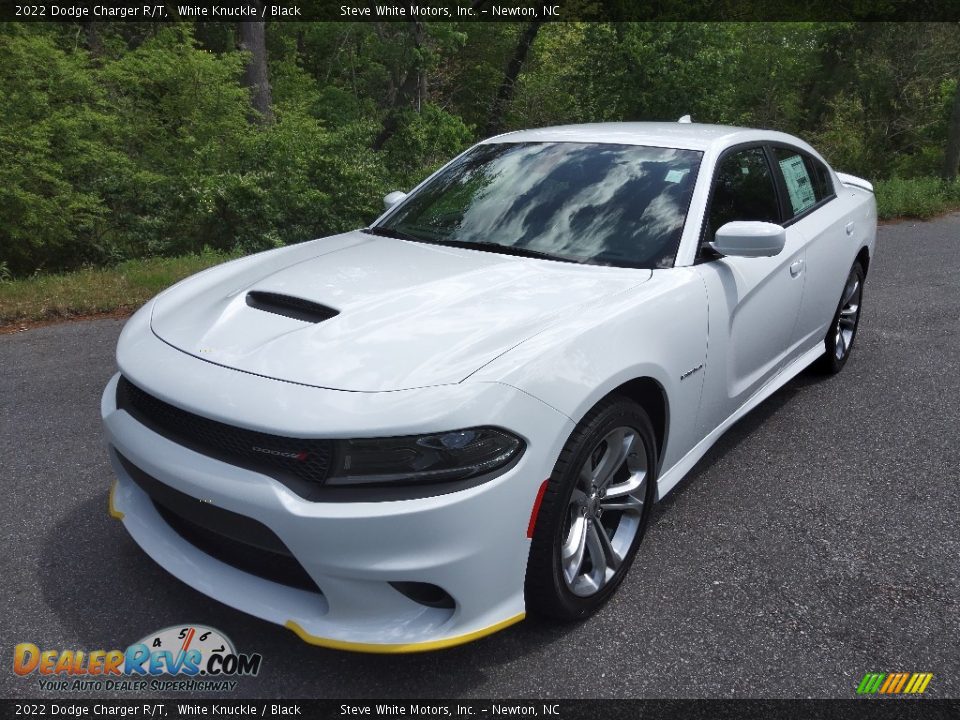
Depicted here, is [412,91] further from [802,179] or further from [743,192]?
[743,192]

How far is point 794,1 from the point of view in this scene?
25719mm

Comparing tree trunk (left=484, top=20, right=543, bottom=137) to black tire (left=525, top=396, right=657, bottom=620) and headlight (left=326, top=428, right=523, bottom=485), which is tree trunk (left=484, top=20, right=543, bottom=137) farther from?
headlight (left=326, top=428, right=523, bottom=485)

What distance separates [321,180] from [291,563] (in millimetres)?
10448

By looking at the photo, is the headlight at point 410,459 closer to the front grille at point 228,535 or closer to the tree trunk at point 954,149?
the front grille at point 228,535

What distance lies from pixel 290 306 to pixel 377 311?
0.35 m

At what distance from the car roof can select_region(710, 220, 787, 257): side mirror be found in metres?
0.68

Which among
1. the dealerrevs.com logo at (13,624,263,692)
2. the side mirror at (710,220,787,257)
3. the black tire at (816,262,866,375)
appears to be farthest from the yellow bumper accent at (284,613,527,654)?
the black tire at (816,262,866,375)

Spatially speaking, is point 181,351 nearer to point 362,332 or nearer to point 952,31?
point 362,332

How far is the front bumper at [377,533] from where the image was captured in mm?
2125

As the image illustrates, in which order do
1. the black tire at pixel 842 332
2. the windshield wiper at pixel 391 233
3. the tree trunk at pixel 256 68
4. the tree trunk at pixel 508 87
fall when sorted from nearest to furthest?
the windshield wiper at pixel 391 233, the black tire at pixel 842 332, the tree trunk at pixel 256 68, the tree trunk at pixel 508 87

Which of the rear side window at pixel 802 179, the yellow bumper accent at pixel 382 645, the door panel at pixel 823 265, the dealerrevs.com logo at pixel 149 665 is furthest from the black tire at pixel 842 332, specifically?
the dealerrevs.com logo at pixel 149 665

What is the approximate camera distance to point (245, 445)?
2264 mm

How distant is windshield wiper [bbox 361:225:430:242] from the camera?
12.2ft

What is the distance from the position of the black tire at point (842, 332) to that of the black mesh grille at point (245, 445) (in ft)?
12.3
